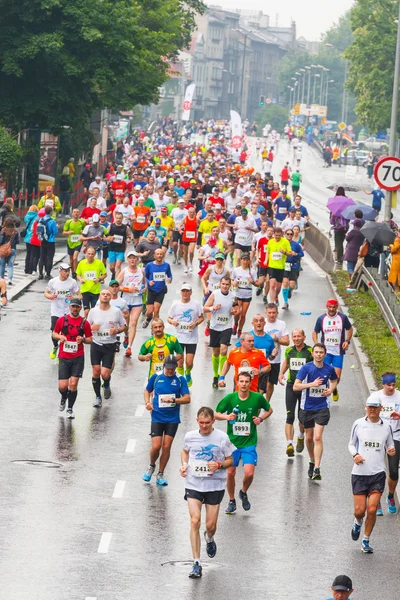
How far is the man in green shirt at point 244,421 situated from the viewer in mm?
15891

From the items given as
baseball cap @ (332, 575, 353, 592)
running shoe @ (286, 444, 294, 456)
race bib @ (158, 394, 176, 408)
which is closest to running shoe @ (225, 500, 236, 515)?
race bib @ (158, 394, 176, 408)

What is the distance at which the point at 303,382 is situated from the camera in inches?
702

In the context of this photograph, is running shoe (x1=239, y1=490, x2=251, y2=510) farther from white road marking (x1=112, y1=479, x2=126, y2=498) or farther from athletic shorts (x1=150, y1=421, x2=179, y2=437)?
white road marking (x1=112, y1=479, x2=126, y2=498)

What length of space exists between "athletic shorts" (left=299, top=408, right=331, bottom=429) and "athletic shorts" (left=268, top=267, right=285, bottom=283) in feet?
40.4

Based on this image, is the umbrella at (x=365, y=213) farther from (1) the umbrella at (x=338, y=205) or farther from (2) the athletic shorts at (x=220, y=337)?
(2) the athletic shorts at (x=220, y=337)

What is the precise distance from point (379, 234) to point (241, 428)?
17.1m

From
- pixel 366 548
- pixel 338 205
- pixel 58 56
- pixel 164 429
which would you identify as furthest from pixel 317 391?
pixel 58 56

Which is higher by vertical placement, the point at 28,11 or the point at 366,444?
the point at 28,11

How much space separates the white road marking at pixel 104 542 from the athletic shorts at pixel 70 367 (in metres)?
5.27

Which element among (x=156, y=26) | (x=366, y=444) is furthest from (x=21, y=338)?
(x=156, y=26)

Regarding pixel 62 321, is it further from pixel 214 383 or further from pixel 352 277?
pixel 352 277

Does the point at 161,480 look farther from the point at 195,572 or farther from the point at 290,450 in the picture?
the point at 195,572

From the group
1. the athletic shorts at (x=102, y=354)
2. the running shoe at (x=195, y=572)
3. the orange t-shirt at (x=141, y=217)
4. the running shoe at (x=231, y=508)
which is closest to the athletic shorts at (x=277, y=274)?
the orange t-shirt at (x=141, y=217)

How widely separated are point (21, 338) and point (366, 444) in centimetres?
1221
